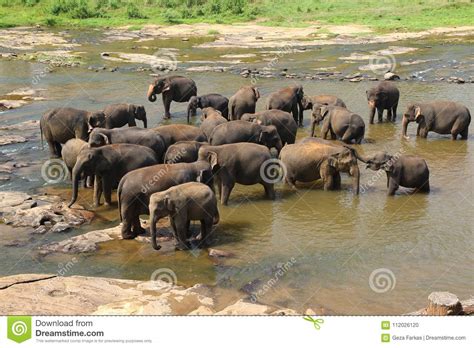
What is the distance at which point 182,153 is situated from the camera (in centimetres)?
1262

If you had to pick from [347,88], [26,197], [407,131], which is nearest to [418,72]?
[347,88]

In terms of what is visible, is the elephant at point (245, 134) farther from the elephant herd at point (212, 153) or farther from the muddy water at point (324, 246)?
the muddy water at point (324, 246)

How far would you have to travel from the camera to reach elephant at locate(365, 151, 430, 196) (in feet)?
40.7

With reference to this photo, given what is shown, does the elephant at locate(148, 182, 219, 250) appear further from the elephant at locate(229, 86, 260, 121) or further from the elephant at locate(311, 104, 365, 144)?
the elephant at locate(229, 86, 260, 121)

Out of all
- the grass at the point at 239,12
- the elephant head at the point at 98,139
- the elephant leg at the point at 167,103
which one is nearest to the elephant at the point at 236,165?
the elephant head at the point at 98,139

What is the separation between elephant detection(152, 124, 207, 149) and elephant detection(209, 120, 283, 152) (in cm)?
35

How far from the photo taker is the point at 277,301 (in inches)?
341

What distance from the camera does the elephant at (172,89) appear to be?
2055 centimetres

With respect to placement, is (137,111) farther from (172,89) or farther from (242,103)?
(172,89)

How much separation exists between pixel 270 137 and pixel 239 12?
4006 cm

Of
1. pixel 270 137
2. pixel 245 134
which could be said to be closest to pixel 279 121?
pixel 270 137

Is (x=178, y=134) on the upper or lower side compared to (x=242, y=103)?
upper

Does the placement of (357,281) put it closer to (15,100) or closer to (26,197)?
(26,197)
